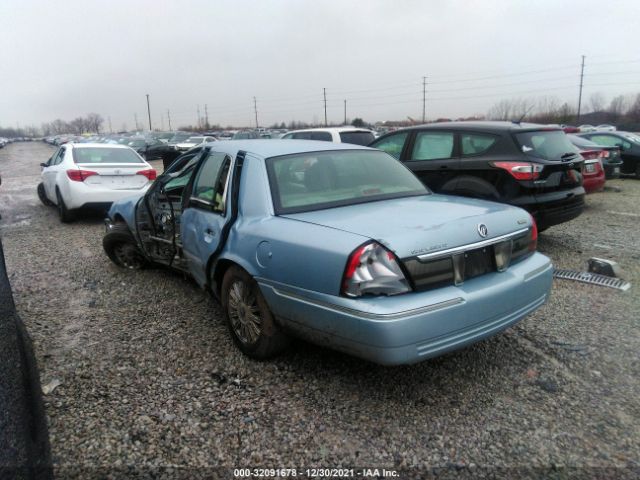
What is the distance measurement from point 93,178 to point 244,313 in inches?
264

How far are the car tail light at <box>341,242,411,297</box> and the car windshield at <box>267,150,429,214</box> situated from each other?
80cm

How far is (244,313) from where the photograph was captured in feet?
11.0

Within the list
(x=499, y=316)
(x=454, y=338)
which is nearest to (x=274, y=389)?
(x=454, y=338)

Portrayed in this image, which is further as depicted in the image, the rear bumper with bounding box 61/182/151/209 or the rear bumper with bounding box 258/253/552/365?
the rear bumper with bounding box 61/182/151/209

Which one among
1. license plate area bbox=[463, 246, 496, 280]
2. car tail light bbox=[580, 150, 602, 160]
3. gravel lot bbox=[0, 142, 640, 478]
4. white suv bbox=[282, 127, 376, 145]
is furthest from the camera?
white suv bbox=[282, 127, 376, 145]

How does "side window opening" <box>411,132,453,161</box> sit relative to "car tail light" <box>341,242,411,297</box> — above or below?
above

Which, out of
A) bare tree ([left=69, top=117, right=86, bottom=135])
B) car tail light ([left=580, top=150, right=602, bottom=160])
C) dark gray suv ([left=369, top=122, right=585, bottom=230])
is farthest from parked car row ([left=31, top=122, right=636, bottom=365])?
bare tree ([left=69, top=117, right=86, bottom=135])

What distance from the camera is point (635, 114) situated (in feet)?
204

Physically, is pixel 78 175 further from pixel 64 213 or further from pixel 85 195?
pixel 64 213

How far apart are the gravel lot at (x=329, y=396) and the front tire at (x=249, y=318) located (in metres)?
0.15

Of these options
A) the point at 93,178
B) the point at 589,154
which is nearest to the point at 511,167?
the point at 589,154

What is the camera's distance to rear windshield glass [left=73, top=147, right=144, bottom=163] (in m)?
9.24

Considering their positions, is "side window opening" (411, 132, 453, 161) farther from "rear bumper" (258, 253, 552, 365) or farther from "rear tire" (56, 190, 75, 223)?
"rear tire" (56, 190, 75, 223)

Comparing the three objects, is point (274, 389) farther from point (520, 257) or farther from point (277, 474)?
point (520, 257)
